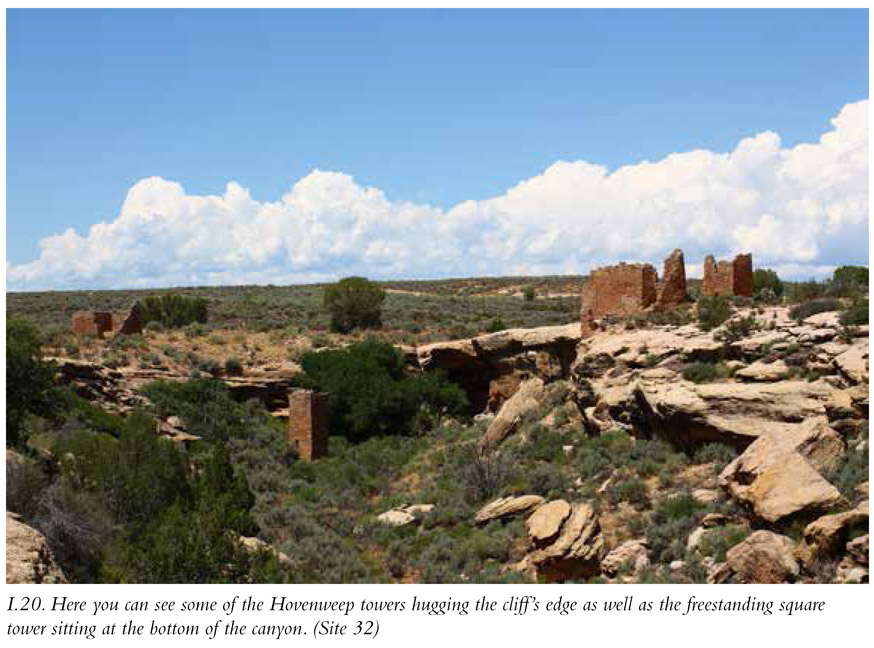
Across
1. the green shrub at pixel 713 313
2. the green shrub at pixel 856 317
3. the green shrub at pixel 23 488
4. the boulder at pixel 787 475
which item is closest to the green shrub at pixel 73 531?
the green shrub at pixel 23 488

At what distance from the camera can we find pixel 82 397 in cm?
2628

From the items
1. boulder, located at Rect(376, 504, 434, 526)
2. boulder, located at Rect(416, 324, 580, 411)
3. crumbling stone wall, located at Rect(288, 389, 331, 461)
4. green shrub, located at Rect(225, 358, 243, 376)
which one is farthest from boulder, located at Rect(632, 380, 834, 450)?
green shrub, located at Rect(225, 358, 243, 376)

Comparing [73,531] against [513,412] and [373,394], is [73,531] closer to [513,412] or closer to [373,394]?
[513,412]

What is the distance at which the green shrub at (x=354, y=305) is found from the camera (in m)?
42.1

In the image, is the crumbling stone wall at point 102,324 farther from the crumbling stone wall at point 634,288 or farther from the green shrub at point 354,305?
the crumbling stone wall at point 634,288

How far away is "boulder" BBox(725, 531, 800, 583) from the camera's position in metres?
11.4

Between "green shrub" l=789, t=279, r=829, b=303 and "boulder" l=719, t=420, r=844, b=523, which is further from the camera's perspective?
"green shrub" l=789, t=279, r=829, b=303

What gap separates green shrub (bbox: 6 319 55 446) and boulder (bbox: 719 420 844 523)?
14373 mm

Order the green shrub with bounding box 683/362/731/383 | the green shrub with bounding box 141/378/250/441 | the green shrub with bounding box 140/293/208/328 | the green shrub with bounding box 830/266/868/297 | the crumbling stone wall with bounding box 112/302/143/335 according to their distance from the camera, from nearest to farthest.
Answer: the green shrub with bounding box 683/362/731/383 < the green shrub with bounding box 830/266/868/297 < the green shrub with bounding box 141/378/250/441 < the crumbling stone wall with bounding box 112/302/143/335 < the green shrub with bounding box 140/293/208/328

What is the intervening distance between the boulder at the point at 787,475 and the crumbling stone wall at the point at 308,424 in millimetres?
15522

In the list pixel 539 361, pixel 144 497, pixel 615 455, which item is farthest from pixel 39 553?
pixel 539 361

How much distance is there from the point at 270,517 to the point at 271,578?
764 centimetres

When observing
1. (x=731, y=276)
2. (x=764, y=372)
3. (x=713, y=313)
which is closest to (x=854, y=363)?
(x=764, y=372)

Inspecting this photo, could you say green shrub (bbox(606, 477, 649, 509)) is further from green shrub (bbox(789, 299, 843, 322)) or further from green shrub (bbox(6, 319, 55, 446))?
green shrub (bbox(6, 319, 55, 446))
